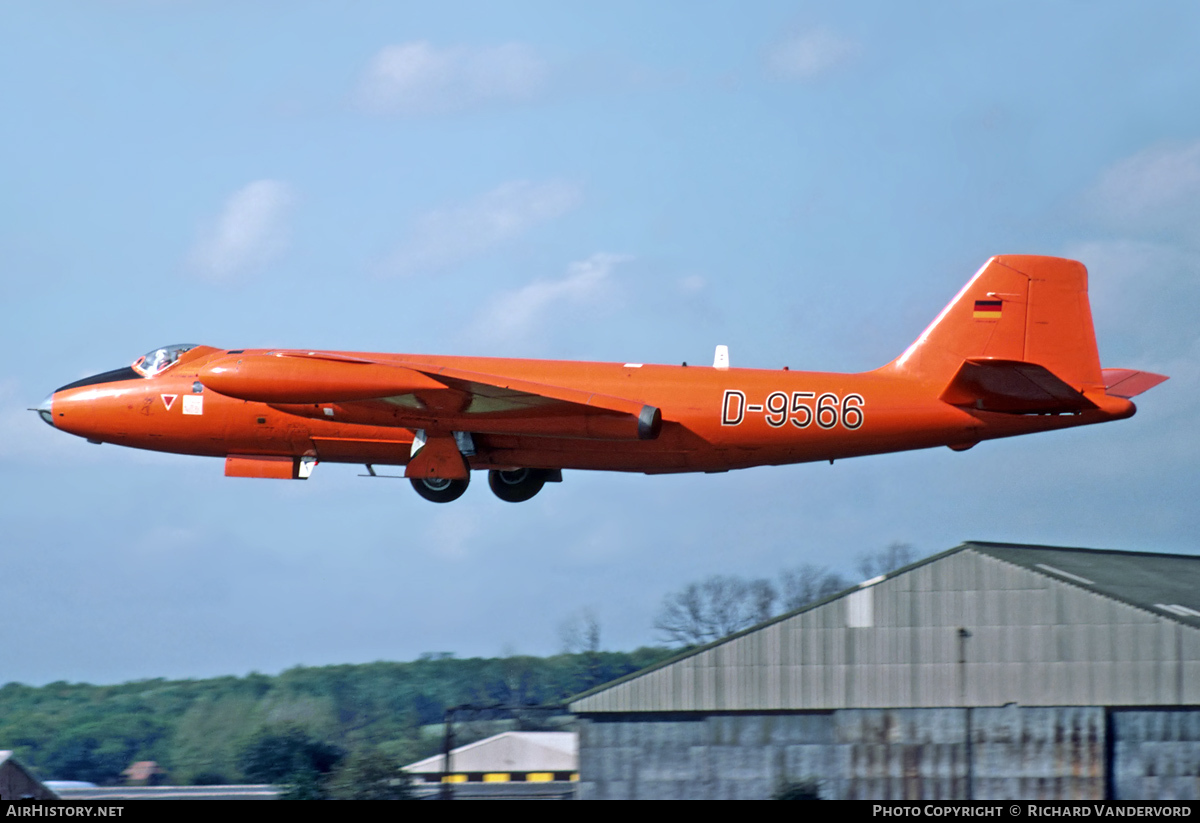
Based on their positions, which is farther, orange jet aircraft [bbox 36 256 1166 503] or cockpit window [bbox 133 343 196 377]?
cockpit window [bbox 133 343 196 377]

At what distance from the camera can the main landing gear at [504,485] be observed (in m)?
29.2

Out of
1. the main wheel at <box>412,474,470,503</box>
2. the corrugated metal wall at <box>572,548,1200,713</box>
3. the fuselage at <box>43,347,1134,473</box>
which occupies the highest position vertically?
the fuselage at <box>43,347,1134,473</box>

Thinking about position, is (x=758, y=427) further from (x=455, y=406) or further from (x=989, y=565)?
(x=989, y=565)

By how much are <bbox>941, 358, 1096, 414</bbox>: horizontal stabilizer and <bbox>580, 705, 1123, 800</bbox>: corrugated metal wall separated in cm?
964

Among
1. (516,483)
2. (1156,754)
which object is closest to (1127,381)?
(1156,754)

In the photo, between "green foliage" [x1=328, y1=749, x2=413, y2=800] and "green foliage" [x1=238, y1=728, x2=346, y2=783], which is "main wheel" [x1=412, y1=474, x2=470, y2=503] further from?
"green foliage" [x1=238, y1=728, x2=346, y2=783]

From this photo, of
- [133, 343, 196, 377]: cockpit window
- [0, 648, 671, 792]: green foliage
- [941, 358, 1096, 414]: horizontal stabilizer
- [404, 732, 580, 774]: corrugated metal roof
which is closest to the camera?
[941, 358, 1096, 414]: horizontal stabilizer

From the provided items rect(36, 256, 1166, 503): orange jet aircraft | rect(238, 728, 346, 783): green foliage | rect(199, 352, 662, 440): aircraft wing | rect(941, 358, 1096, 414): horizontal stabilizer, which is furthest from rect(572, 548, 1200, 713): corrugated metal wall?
rect(199, 352, 662, 440): aircraft wing

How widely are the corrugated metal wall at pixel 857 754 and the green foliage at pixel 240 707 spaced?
8968 mm

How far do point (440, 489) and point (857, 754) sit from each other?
1178 centimetres

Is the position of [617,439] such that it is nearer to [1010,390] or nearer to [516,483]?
[516,483]

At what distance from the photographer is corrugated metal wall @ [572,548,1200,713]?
32.9 m

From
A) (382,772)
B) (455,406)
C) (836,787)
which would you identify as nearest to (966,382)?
(455,406)

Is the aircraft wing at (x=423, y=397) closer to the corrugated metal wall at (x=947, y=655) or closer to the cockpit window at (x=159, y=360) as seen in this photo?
the cockpit window at (x=159, y=360)
